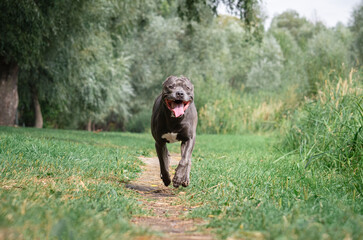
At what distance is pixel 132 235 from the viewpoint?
239cm

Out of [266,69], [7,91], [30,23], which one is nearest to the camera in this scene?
[30,23]

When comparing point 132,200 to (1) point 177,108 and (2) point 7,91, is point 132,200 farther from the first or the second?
(2) point 7,91

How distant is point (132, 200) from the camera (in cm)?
382

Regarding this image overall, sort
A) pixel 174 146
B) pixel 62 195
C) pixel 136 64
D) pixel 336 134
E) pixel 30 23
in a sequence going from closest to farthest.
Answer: pixel 62 195
pixel 336 134
pixel 30 23
pixel 174 146
pixel 136 64

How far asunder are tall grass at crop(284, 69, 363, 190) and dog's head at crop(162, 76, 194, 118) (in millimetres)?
1898

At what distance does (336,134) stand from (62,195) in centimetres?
486

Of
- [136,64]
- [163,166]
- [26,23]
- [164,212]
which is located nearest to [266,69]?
[136,64]

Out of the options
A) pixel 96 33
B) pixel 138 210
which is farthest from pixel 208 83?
Answer: pixel 138 210

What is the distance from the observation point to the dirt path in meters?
2.71

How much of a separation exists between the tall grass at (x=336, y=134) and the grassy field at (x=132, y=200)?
330 millimetres

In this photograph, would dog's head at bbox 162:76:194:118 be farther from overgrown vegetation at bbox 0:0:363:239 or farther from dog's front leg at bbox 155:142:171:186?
overgrown vegetation at bbox 0:0:363:239

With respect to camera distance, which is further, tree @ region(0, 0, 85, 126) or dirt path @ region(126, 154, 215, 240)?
tree @ region(0, 0, 85, 126)

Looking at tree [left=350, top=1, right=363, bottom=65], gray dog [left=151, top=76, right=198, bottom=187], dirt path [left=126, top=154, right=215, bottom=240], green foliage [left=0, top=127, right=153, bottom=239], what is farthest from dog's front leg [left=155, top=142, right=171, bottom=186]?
tree [left=350, top=1, right=363, bottom=65]

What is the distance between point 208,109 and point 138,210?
57.5ft
